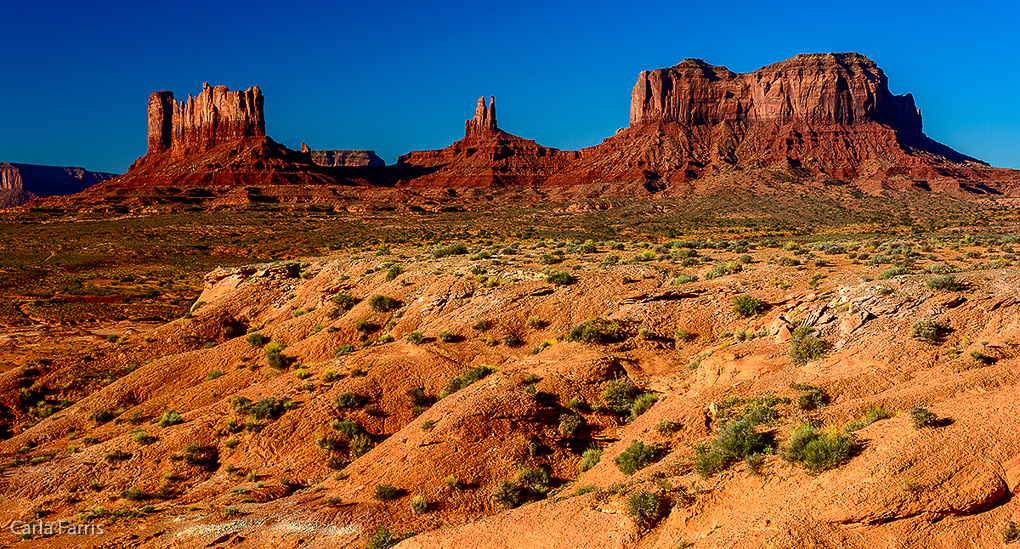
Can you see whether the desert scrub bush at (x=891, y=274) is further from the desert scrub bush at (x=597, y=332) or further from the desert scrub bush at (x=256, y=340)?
the desert scrub bush at (x=256, y=340)

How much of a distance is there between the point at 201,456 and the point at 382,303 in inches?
307

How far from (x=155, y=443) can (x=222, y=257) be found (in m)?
50.5

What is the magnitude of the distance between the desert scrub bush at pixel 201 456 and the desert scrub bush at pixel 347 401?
2810 millimetres

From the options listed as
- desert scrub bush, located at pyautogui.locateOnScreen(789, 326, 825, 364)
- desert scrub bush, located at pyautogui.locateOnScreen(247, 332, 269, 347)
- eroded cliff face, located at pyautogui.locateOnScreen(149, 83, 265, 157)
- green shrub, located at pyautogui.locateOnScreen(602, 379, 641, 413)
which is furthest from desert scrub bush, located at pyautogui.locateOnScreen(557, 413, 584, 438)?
eroded cliff face, located at pyautogui.locateOnScreen(149, 83, 265, 157)

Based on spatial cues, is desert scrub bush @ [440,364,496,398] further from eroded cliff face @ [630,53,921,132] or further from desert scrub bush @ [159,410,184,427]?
eroded cliff face @ [630,53,921,132]

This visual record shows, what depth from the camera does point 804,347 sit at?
12125 mm

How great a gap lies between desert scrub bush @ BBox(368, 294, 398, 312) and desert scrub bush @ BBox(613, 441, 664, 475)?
11.5m

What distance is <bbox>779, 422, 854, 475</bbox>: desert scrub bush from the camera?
7684 millimetres

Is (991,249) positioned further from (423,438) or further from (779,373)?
A: (423,438)

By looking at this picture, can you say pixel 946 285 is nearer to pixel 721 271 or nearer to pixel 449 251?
pixel 721 271

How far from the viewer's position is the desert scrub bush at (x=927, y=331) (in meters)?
11.3

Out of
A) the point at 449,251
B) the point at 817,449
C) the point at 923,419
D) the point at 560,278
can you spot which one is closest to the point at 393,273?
Result: the point at 449,251

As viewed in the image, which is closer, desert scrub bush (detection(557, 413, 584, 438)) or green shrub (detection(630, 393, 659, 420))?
desert scrub bush (detection(557, 413, 584, 438))

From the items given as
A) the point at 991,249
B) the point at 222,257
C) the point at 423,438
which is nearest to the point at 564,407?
the point at 423,438
